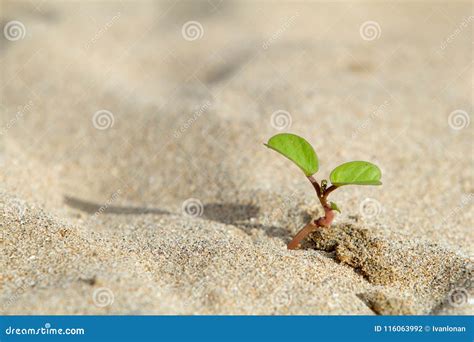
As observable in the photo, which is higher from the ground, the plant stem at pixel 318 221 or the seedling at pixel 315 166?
the seedling at pixel 315 166

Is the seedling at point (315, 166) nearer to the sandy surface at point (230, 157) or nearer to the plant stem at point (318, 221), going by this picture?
the plant stem at point (318, 221)

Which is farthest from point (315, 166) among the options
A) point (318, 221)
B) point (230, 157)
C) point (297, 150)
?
point (230, 157)

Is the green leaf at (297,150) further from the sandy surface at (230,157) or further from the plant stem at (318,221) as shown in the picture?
the sandy surface at (230,157)

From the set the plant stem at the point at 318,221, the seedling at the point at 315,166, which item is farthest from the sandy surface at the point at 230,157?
the seedling at the point at 315,166

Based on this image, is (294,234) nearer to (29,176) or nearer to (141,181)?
(141,181)

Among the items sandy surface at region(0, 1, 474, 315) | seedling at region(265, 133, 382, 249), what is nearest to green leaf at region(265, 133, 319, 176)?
seedling at region(265, 133, 382, 249)

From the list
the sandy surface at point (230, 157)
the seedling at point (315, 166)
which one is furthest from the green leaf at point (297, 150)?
the sandy surface at point (230, 157)
